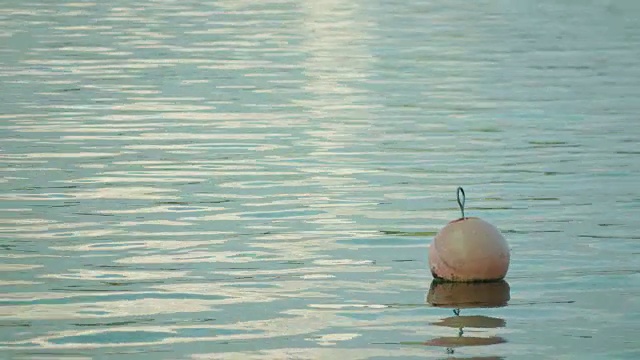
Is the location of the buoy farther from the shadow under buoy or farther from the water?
the water

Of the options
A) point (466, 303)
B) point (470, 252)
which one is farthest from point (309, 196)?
point (466, 303)

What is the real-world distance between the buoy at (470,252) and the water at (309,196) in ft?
0.63

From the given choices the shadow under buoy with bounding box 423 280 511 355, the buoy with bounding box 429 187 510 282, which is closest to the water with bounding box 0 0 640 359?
the shadow under buoy with bounding box 423 280 511 355

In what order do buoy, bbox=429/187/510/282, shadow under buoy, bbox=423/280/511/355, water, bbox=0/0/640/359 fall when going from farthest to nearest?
buoy, bbox=429/187/510/282
water, bbox=0/0/640/359
shadow under buoy, bbox=423/280/511/355

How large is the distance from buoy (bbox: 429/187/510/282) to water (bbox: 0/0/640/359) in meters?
0.19

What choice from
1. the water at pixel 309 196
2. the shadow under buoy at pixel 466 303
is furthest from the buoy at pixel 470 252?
the water at pixel 309 196

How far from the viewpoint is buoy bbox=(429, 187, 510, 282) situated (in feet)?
39.4

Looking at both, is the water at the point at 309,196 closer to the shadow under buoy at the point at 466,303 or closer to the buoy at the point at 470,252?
the shadow under buoy at the point at 466,303

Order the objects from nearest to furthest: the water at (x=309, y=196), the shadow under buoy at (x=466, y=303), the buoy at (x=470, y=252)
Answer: the shadow under buoy at (x=466, y=303), the water at (x=309, y=196), the buoy at (x=470, y=252)

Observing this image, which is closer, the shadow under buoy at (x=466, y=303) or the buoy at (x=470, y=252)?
the shadow under buoy at (x=466, y=303)

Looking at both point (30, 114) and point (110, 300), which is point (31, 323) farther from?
point (30, 114)

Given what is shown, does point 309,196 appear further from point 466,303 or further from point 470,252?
point 466,303

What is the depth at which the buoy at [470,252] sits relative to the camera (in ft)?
39.4

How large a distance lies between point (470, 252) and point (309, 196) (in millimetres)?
4905
